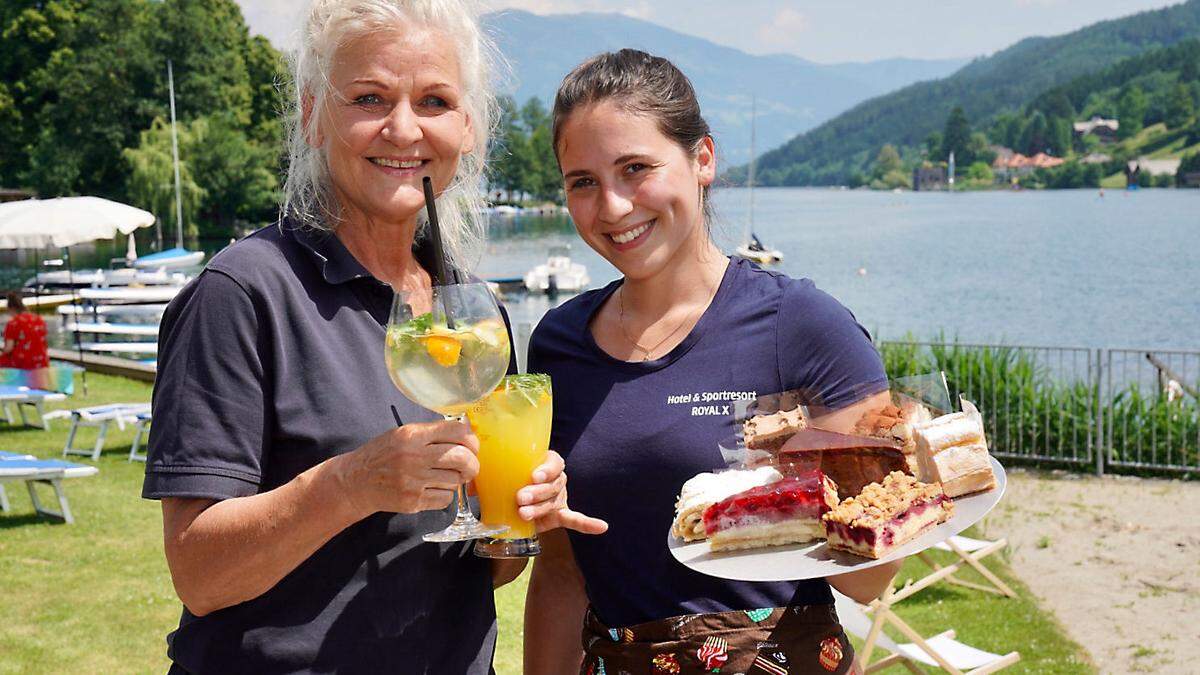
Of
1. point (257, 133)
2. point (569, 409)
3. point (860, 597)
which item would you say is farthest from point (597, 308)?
point (257, 133)

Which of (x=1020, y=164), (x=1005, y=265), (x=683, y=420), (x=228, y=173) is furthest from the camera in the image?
(x=1020, y=164)

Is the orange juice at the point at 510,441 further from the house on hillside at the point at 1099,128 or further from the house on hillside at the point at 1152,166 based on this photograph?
the house on hillside at the point at 1099,128

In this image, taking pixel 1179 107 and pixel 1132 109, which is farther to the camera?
pixel 1132 109

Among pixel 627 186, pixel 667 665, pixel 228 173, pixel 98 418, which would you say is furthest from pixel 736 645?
pixel 228 173

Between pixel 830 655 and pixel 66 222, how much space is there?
21515mm

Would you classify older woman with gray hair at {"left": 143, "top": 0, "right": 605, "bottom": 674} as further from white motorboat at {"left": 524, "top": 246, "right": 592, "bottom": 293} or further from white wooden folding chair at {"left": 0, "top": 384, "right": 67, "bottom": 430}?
white motorboat at {"left": 524, "top": 246, "right": 592, "bottom": 293}

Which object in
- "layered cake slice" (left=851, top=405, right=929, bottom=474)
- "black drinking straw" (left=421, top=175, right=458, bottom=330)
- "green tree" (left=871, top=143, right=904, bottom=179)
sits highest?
"green tree" (left=871, top=143, right=904, bottom=179)

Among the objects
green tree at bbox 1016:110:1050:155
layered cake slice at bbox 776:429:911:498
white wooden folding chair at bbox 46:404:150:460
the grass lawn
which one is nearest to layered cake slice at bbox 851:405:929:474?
layered cake slice at bbox 776:429:911:498

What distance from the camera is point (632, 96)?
8.91 ft

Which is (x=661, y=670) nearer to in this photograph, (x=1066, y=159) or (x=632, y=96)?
(x=632, y=96)

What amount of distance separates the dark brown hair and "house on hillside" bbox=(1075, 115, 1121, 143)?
15331 centimetres

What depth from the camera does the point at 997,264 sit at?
68.0 meters

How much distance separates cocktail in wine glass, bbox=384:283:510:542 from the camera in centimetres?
199

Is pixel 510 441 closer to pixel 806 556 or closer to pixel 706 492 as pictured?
pixel 706 492
